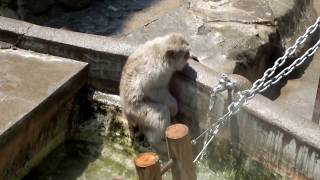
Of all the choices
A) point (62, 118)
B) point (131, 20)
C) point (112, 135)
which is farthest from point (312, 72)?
point (62, 118)

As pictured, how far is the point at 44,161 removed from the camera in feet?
16.3

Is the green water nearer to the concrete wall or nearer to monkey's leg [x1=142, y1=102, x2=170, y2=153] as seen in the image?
the concrete wall

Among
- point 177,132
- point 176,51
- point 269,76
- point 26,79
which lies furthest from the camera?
point 26,79

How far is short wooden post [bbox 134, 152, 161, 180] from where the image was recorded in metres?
2.96

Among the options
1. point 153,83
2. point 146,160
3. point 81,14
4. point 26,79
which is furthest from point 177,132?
point 81,14

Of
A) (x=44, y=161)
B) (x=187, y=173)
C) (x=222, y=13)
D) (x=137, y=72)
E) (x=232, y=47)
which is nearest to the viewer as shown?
(x=187, y=173)

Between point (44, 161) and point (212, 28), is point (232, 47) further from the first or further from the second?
point (44, 161)

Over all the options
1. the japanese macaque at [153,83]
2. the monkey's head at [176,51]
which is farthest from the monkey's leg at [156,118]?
the monkey's head at [176,51]

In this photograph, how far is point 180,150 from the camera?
3.17 metres

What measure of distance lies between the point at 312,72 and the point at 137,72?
240 centimetres

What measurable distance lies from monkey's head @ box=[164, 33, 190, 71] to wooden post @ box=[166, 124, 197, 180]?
145 cm

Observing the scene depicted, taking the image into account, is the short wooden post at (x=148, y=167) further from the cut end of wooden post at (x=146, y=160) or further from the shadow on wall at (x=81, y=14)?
the shadow on wall at (x=81, y=14)

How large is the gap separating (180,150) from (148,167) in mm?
276

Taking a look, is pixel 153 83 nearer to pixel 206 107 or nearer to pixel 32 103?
pixel 206 107
